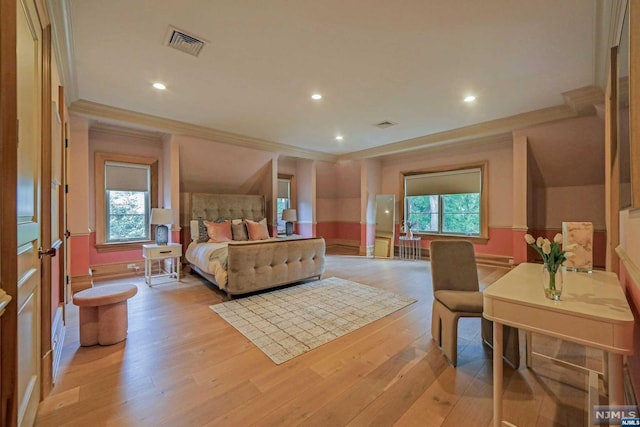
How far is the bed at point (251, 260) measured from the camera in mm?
3498

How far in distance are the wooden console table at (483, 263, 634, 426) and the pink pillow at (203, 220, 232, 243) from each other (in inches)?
174

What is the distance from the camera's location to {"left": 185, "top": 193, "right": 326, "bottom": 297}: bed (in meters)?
3.50

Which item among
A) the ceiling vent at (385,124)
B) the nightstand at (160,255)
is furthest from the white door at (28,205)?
the ceiling vent at (385,124)

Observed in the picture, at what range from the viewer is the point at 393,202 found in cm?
700

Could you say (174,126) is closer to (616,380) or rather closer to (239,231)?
(239,231)

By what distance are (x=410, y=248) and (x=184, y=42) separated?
6.18 meters

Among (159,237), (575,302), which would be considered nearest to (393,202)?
(159,237)

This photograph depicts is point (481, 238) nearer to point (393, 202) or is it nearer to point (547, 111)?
point (393, 202)

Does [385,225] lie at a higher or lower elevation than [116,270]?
higher

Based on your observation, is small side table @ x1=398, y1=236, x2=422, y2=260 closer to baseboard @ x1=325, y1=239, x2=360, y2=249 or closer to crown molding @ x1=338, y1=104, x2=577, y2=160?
A: baseboard @ x1=325, y1=239, x2=360, y2=249

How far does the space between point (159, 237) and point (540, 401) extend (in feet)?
16.8

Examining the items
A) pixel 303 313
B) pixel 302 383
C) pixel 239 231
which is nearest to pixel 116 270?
pixel 239 231

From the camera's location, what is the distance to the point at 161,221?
14.4 ft

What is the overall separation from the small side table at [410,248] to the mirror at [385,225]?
318 millimetres
